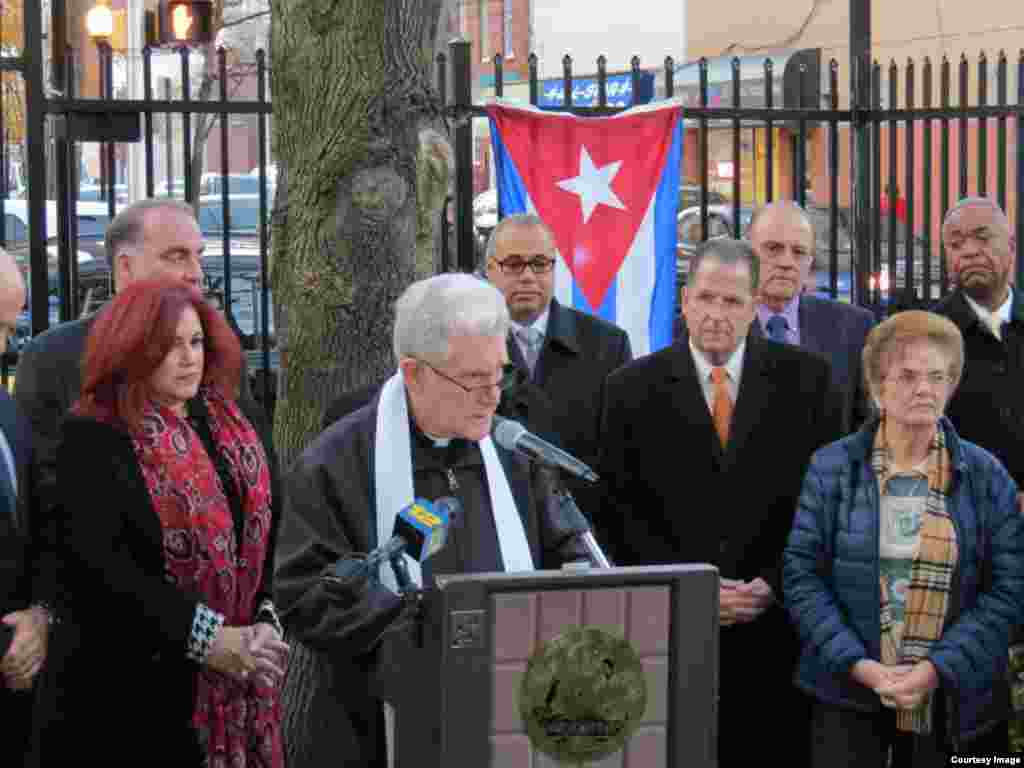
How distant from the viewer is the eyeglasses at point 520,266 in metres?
5.85

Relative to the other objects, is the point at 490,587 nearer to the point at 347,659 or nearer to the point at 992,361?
the point at 347,659

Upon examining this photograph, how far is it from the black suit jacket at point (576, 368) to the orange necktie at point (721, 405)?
0.40m

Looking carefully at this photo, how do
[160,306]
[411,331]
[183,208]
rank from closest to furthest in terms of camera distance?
1. [411,331]
2. [160,306]
3. [183,208]

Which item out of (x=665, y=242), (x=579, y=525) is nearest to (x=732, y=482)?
(x=579, y=525)

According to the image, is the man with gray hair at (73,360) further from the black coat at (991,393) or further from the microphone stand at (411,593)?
the black coat at (991,393)

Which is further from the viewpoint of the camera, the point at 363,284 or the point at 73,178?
the point at 73,178

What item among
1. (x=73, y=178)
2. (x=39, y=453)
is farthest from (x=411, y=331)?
(x=73, y=178)

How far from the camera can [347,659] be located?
3.56 meters

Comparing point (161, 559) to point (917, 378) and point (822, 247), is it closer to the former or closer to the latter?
point (917, 378)

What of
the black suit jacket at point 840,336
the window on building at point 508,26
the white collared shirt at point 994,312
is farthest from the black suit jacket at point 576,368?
the window on building at point 508,26

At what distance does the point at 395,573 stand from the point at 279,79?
3113mm

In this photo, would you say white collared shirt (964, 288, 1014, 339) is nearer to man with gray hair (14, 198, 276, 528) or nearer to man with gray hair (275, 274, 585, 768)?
man with gray hair (14, 198, 276, 528)

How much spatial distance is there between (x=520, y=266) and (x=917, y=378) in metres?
1.64

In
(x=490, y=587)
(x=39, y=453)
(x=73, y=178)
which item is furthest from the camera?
(x=73, y=178)
